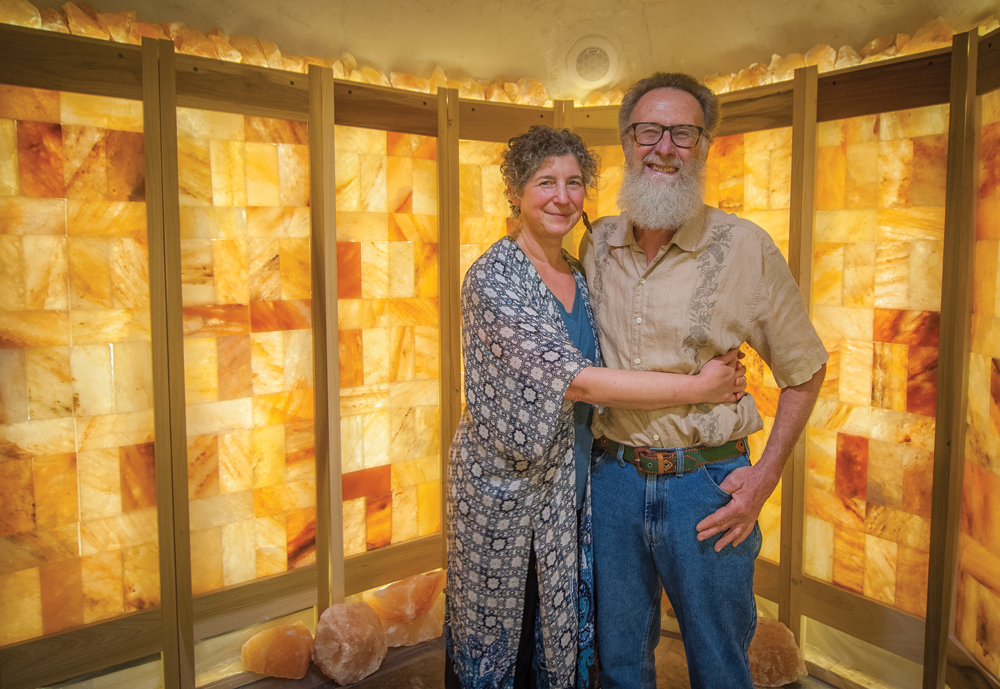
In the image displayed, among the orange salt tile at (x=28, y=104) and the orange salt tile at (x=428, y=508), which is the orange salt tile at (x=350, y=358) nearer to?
the orange salt tile at (x=428, y=508)

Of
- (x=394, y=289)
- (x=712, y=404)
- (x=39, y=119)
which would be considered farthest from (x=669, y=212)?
(x=39, y=119)

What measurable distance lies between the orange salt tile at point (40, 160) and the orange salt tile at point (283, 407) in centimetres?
93

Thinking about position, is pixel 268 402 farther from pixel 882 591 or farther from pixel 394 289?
pixel 882 591

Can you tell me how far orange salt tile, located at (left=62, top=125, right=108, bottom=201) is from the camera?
83.2 inches

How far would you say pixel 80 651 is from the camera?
7.35 ft

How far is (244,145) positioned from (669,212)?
1575 millimetres

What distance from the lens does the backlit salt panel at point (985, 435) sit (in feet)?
6.60

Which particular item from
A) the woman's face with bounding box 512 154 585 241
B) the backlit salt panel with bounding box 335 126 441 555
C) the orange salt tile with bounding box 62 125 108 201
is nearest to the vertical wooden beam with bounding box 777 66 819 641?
the woman's face with bounding box 512 154 585 241

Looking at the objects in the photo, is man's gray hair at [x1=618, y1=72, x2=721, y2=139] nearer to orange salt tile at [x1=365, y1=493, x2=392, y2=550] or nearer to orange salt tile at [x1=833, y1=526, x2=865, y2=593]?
orange salt tile at [x1=833, y1=526, x2=865, y2=593]

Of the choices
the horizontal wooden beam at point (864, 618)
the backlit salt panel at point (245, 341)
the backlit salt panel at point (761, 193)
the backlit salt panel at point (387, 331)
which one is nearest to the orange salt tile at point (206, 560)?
the backlit salt panel at point (245, 341)

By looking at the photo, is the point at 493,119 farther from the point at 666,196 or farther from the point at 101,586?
the point at 101,586

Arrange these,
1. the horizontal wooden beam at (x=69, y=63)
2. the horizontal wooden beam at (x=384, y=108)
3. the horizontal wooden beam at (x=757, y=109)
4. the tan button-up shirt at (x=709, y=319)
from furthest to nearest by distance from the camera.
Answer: the horizontal wooden beam at (x=384, y=108) < the horizontal wooden beam at (x=757, y=109) < the horizontal wooden beam at (x=69, y=63) < the tan button-up shirt at (x=709, y=319)

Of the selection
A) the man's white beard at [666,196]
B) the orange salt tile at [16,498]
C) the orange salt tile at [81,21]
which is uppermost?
the orange salt tile at [81,21]

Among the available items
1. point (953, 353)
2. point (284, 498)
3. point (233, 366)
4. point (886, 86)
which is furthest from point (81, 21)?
point (953, 353)
